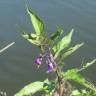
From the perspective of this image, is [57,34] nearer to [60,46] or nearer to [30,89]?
[60,46]

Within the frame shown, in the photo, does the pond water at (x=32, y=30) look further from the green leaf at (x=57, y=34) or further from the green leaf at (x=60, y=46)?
the green leaf at (x=57, y=34)

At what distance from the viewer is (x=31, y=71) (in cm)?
711

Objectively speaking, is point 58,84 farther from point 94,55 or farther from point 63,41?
point 94,55

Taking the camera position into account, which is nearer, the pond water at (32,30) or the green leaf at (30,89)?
the green leaf at (30,89)

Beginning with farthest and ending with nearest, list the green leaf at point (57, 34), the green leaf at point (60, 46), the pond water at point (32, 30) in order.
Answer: the pond water at point (32, 30)
the green leaf at point (60, 46)
the green leaf at point (57, 34)

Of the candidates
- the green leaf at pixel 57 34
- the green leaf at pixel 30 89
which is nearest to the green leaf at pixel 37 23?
the green leaf at pixel 57 34

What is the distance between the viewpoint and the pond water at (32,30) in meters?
6.95

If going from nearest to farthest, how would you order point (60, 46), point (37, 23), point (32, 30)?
point (37, 23), point (60, 46), point (32, 30)

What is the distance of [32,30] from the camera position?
8578 millimetres

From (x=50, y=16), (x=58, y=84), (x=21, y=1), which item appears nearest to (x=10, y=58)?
(x=50, y=16)

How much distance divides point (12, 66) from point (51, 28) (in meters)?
1.94

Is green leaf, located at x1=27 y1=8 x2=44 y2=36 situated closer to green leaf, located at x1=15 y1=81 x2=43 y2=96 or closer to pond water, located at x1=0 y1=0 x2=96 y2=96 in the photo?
green leaf, located at x1=15 y1=81 x2=43 y2=96

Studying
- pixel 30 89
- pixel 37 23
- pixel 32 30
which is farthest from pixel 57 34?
pixel 32 30

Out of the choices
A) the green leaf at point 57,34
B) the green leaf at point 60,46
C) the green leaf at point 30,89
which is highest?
the green leaf at point 60,46
